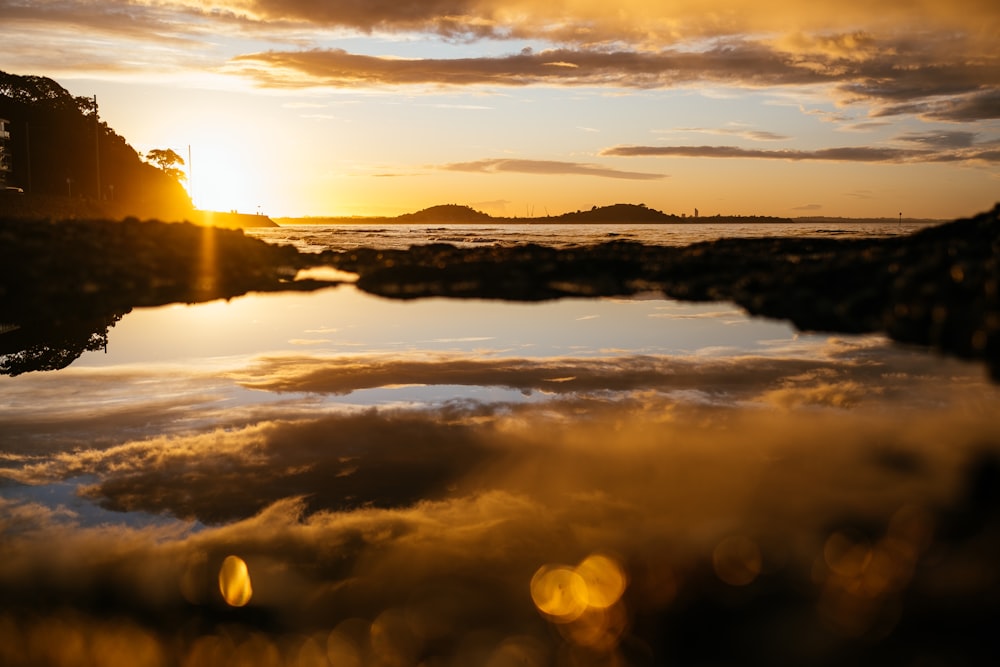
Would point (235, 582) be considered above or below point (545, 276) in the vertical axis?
below

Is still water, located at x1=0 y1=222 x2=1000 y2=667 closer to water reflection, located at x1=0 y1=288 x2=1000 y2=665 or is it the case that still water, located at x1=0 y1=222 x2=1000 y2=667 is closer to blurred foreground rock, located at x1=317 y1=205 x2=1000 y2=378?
water reflection, located at x1=0 y1=288 x2=1000 y2=665

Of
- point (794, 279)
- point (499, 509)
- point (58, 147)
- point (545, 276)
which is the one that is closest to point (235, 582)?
point (499, 509)

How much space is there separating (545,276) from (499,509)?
54.2ft

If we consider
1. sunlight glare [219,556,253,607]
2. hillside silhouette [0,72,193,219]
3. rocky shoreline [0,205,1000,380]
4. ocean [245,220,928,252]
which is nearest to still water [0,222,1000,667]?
sunlight glare [219,556,253,607]

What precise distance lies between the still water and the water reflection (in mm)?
32

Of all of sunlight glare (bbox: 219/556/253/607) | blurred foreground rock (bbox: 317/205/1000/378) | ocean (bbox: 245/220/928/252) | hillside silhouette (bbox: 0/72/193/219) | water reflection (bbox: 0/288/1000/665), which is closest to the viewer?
water reflection (bbox: 0/288/1000/665)

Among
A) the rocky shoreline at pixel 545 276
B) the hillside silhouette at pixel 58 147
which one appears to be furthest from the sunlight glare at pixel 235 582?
the hillside silhouette at pixel 58 147

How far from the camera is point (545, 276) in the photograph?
2403 cm

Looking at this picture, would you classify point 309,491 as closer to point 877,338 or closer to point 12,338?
point 12,338

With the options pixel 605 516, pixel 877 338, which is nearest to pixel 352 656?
pixel 605 516

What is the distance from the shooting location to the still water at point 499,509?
568 cm

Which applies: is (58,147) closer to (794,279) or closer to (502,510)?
(794,279)

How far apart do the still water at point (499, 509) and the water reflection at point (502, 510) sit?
0.10 ft

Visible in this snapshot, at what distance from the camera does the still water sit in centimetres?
568
